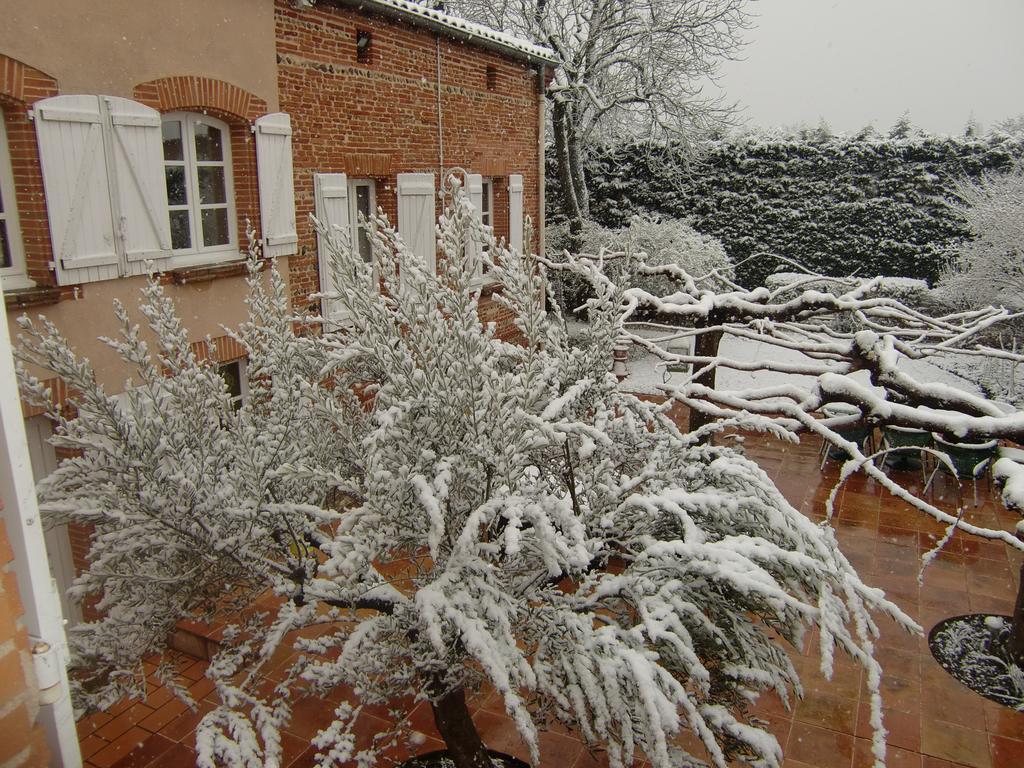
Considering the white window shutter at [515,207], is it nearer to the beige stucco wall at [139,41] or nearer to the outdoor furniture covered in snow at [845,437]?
the beige stucco wall at [139,41]

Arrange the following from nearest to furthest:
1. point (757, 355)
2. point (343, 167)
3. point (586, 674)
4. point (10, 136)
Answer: point (586, 674) < point (10, 136) < point (343, 167) < point (757, 355)

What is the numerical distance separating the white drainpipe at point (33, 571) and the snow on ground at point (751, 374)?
428 inches

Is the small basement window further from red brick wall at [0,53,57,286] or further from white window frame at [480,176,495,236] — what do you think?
red brick wall at [0,53,57,286]

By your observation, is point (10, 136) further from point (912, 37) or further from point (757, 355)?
point (912, 37)

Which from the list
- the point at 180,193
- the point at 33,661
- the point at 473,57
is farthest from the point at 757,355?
the point at 33,661

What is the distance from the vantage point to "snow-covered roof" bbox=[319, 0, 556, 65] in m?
7.89

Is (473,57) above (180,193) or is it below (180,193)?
above

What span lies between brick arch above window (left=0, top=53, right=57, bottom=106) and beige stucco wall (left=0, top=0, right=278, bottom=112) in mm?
45

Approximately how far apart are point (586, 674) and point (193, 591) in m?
1.63

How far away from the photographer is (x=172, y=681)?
305 centimetres

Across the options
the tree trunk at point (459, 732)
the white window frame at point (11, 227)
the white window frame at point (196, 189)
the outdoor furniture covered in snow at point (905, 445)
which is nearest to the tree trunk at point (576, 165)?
the outdoor furniture covered in snow at point (905, 445)

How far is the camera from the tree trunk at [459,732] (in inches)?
137

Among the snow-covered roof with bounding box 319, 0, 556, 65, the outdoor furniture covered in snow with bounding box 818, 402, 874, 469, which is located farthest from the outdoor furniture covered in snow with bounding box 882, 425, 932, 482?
the snow-covered roof with bounding box 319, 0, 556, 65

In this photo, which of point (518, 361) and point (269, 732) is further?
point (518, 361)
